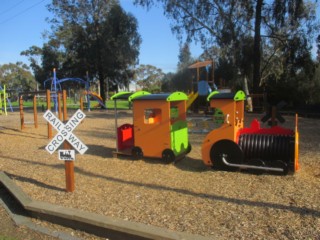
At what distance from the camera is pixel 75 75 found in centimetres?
3688

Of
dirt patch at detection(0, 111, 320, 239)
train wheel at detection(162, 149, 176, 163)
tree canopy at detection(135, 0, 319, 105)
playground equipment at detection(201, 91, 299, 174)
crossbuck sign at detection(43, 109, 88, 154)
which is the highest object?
tree canopy at detection(135, 0, 319, 105)

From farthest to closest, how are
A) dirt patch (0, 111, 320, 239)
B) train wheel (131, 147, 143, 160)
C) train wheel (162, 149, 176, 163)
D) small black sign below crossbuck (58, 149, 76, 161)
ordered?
train wheel (131, 147, 143, 160), train wheel (162, 149, 176, 163), small black sign below crossbuck (58, 149, 76, 161), dirt patch (0, 111, 320, 239)

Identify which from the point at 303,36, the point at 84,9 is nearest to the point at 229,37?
the point at 303,36

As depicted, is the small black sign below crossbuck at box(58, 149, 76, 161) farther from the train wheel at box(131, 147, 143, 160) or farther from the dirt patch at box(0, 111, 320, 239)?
the train wheel at box(131, 147, 143, 160)

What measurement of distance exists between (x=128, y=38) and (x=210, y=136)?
3033cm

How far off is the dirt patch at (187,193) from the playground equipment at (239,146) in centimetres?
24

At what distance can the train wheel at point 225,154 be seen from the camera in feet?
22.0

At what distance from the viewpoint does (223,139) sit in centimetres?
688

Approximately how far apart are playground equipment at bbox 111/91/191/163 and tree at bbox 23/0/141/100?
27344 mm

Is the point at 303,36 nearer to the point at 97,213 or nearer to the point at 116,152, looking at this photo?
the point at 116,152

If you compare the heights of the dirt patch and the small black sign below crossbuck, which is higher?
the small black sign below crossbuck

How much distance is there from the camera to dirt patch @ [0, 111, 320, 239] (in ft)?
14.3

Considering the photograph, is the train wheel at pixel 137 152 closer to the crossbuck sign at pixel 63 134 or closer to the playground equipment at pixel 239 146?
the playground equipment at pixel 239 146

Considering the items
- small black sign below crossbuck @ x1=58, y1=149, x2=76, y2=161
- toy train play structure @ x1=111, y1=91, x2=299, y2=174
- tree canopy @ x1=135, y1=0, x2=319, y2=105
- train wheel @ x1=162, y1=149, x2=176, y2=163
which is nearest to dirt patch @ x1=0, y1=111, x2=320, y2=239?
train wheel @ x1=162, y1=149, x2=176, y2=163
